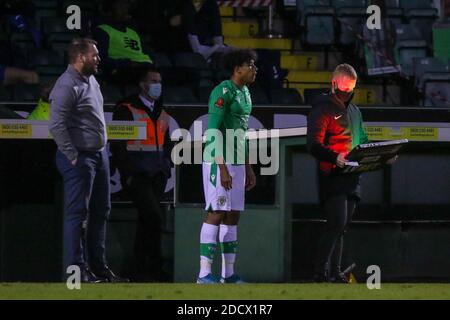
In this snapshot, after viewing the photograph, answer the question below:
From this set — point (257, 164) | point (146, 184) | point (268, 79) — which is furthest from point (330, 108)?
point (268, 79)

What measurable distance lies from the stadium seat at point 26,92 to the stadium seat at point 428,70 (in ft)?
15.7

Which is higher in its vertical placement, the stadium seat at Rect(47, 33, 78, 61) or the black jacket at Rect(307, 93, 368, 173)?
the stadium seat at Rect(47, 33, 78, 61)

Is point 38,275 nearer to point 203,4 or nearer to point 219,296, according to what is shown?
point 219,296

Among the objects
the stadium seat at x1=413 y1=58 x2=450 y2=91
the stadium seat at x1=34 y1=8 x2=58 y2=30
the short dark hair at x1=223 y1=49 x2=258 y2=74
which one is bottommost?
the short dark hair at x1=223 y1=49 x2=258 y2=74

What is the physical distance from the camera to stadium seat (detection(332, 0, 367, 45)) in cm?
1745

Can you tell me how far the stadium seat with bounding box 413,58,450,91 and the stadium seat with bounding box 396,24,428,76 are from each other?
0.62 metres

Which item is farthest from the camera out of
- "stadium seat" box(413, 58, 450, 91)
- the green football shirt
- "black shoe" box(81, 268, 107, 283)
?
"stadium seat" box(413, 58, 450, 91)

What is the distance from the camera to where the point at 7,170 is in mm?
11805

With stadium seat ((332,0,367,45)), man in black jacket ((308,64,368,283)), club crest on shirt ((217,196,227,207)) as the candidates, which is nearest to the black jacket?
man in black jacket ((308,64,368,283))

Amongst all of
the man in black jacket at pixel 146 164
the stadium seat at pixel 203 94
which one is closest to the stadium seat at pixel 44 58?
the stadium seat at pixel 203 94

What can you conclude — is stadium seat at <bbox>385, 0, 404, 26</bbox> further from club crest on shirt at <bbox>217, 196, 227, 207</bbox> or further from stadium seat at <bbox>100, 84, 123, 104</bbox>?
club crest on shirt at <bbox>217, 196, 227, 207</bbox>

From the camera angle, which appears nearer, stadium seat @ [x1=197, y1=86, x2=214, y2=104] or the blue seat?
stadium seat @ [x1=197, y1=86, x2=214, y2=104]

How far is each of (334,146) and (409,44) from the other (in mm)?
7012

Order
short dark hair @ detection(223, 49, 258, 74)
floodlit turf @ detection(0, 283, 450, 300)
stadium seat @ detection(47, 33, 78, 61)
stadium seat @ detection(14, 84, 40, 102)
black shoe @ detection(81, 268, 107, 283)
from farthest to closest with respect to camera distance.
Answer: stadium seat @ detection(47, 33, 78, 61) < stadium seat @ detection(14, 84, 40, 102) < short dark hair @ detection(223, 49, 258, 74) < black shoe @ detection(81, 268, 107, 283) < floodlit turf @ detection(0, 283, 450, 300)
